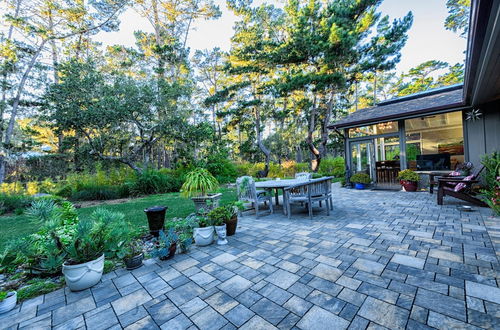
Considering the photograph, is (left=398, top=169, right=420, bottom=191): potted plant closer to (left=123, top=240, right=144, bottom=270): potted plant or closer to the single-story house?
the single-story house

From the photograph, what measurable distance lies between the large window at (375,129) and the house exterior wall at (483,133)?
1.98 m

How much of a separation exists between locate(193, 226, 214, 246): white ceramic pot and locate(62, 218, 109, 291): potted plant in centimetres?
116

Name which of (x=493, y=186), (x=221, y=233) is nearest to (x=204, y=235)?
(x=221, y=233)

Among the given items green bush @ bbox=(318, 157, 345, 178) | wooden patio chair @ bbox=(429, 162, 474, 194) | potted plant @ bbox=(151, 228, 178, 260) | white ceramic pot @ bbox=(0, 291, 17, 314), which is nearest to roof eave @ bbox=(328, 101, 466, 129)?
wooden patio chair @ bbox=(429, 162, 474, 194)

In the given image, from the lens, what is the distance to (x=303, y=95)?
13.9 metres

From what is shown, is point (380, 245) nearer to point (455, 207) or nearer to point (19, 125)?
point (455, 207)

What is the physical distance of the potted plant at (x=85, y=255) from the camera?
81.7 inches

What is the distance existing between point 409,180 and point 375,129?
237 centimetres

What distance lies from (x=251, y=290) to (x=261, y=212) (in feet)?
10.8

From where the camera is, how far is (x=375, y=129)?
27.8 feet

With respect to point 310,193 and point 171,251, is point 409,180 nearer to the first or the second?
point 310,193

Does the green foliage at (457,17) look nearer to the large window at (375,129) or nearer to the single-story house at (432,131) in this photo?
the single-story house at (432,131)

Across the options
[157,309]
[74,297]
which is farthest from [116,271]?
[157,309]

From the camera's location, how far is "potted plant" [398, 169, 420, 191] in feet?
23.5
